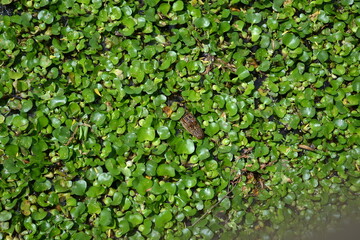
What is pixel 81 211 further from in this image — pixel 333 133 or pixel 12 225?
pixel 333 133

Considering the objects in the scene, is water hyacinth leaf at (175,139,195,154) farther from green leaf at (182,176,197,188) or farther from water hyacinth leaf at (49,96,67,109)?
water hyacinth leaf at (49,96,67,109)

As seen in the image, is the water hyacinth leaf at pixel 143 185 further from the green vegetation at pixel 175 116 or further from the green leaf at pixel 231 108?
the green leaf at pixel 231 108

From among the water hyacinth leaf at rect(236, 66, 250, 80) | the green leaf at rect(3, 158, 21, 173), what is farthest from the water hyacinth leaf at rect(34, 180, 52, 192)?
the water hyacinth leaf at rect(236, 66, 250, 80)

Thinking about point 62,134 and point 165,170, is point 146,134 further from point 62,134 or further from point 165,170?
point 62,134

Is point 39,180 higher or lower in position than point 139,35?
lower

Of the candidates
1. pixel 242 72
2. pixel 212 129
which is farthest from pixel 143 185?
pixel 242 72

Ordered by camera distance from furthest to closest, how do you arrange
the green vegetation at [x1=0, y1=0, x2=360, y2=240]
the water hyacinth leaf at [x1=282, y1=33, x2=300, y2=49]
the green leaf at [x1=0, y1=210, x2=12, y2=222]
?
the water hyacinth leaf at [x1=282, y1=33, x2=300, y2=49] < the green vegetation at [x1=0, y1=0, x2=360, y2=240] < the green leaf at [x1=0, y1=210, x2=12, y2=222]

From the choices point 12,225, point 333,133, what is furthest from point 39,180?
point 333,133

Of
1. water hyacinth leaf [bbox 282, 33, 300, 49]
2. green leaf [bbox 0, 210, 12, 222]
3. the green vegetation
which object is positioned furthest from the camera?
water hyacinth leaf [bbox 282, 33, 300, 49]
